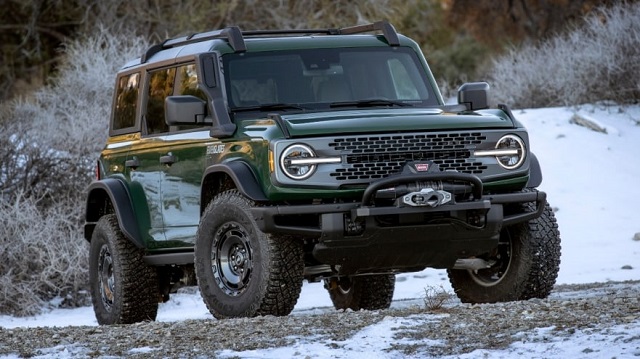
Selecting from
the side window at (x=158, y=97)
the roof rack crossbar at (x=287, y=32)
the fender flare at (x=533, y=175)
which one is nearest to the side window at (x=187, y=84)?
the side window at (x=158, y=97)

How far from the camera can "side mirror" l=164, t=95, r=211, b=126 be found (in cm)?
980

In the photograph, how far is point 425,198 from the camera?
8867 mm

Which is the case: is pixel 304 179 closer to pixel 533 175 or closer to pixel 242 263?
pixel 242 263

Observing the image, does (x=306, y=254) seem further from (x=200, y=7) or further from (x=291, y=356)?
(x=200, y=7)

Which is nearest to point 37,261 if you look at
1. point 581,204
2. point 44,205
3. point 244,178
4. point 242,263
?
point 44,205

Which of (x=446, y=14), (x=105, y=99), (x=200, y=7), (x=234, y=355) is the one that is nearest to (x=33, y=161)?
(x=105, y=99)

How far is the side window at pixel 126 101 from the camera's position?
11.6 metres

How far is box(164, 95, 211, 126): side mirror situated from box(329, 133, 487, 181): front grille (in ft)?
4.11

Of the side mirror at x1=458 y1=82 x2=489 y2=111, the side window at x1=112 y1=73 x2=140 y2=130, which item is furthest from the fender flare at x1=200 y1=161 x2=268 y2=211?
the side window at x1=112 y1=73 x2=140 y2=130

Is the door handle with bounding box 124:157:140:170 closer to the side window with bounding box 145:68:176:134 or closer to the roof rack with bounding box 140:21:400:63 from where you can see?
the side window with bounding box 145:68:176:134

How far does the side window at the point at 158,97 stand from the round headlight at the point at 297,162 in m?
2.05

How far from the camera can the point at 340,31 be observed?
36.2 feet

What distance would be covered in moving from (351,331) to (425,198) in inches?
44.9

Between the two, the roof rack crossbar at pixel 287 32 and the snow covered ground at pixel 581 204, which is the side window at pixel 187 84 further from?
the snow covered ground at pixel 581 204
